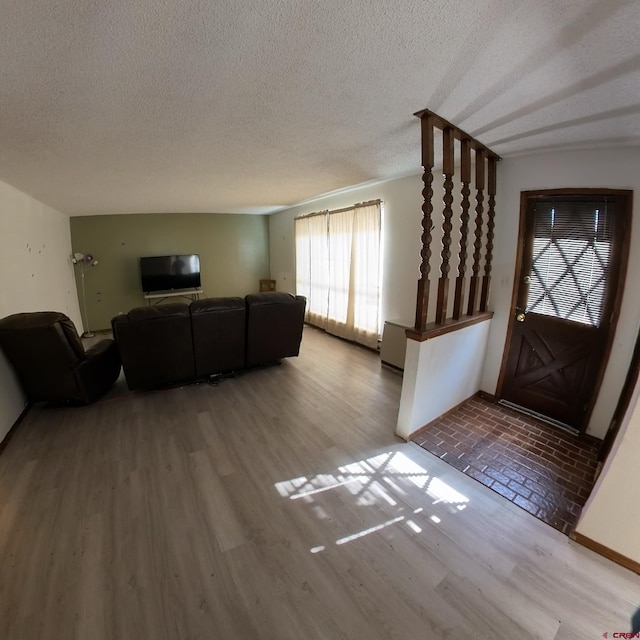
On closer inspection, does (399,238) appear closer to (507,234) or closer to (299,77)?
(507,234)

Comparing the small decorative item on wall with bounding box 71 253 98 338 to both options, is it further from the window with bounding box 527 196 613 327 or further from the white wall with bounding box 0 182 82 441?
the window with bounding box 527 196 613 327

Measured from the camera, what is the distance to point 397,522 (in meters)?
1.69

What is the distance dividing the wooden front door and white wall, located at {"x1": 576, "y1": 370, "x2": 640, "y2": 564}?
1145 millimetres

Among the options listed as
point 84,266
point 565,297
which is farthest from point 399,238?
point 84,266

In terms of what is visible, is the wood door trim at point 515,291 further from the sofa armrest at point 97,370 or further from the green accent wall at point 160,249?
the green accent wall at point 160,249

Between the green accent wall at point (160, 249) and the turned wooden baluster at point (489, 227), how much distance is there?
534 cm

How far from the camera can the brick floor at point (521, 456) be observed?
73.0 inches

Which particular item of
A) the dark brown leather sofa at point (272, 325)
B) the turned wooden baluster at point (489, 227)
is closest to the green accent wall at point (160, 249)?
the dark brown leather sofa at point (272, 325)

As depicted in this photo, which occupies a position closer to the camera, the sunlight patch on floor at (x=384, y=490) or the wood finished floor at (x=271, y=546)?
the wood finished floor at (x=271, y=546)

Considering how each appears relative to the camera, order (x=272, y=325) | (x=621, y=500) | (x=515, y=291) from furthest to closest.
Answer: (x=272, y=325)
(x=515, y=291)
(x=621, y=500)

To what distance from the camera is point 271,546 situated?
1.54m

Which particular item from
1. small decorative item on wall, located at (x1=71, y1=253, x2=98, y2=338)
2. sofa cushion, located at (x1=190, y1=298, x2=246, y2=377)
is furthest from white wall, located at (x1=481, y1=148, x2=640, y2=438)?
small decorative item on wall, located at (x1=71, y1=253, x2=98, y2=338)

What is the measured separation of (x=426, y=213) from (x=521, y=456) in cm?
200

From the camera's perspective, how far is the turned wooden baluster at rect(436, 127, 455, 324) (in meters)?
1.96
